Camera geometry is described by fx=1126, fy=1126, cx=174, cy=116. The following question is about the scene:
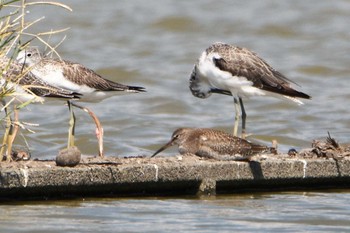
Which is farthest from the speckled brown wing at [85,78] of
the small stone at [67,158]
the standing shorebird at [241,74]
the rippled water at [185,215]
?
the rippled water at [185,215]

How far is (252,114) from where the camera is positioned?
22.1m

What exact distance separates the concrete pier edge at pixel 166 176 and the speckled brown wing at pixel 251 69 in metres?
1.77

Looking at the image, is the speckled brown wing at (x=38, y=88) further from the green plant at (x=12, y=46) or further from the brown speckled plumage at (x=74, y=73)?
the brown speckled plumage at (x=74, y=73)

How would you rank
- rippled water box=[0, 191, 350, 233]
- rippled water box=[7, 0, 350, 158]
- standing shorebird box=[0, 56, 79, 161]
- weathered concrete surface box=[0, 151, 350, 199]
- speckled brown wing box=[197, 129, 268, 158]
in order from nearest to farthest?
rippled water box=[0, 191, 350, 233], weathered concrete surface box=[0, 151, 350, 199], standing shorebird box=[0, 56, 79, 161], speckled brown wing box=[197, 129, 268, 158], rippled water box=[7, 0, 350, 158]

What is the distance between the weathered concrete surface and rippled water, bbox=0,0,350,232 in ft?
0.64

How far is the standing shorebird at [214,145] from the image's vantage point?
12.9 m

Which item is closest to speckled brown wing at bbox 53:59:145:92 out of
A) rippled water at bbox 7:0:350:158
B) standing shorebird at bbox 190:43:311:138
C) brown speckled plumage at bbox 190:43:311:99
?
standing shorebird at bbox 190:43:311:138

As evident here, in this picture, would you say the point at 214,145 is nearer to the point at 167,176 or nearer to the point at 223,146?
the point at 223,146

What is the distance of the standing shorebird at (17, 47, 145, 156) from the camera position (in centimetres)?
1408

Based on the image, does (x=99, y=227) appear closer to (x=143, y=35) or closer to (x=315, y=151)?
(x=315, y=151)

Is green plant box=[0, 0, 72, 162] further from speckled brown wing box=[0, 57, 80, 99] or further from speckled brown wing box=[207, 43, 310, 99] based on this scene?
speckled brown wing box=[207, 43, 310, 99]

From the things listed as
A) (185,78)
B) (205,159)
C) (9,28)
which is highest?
(185,78)

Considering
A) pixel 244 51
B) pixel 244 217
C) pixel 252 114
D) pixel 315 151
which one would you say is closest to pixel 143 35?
pixel 252 114

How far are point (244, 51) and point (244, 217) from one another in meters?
4.30
